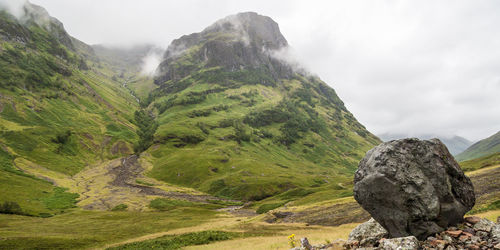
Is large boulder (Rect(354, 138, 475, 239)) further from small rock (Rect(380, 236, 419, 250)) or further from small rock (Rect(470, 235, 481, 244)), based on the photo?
small rock (Rect(380, 236, 419, 250))

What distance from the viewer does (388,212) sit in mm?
22703

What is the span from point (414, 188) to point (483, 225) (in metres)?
4.98

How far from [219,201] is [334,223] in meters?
113

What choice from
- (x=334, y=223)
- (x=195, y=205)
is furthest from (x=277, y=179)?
(x=334, y=223)

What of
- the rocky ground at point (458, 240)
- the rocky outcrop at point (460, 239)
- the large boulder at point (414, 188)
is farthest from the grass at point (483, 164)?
the rocky outcrop at point (460, 239)

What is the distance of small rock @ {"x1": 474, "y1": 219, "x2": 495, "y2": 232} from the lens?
1912 centimetres

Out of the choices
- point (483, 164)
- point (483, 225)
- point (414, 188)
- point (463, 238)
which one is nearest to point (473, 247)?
point (463, 238)

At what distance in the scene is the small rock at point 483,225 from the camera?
19125 millimetres

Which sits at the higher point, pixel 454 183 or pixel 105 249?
pixel 454 183

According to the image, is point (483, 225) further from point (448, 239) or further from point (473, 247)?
point (473, 247)

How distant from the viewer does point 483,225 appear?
1967 centimetres

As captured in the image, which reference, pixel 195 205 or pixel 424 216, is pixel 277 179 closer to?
pixel 195 205

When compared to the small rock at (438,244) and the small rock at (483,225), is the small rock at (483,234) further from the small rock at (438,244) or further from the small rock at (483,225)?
the small rock at (438,244)

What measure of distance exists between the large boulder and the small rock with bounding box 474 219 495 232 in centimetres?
161
